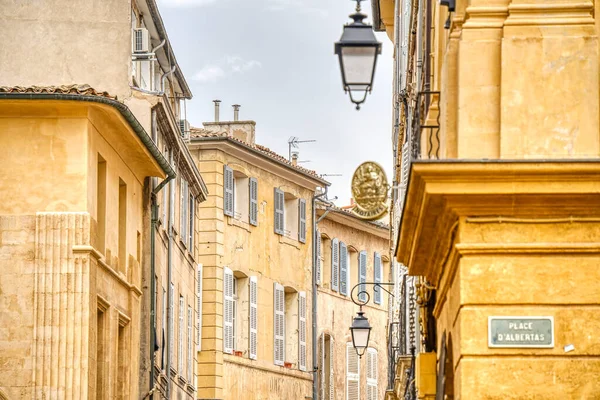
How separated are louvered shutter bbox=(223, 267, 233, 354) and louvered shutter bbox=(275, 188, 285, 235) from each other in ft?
12.4

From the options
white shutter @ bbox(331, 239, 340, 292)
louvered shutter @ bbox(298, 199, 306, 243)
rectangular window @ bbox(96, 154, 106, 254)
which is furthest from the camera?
white shutter @ bbox(331, 239, 340, 292)

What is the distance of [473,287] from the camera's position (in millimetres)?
12094

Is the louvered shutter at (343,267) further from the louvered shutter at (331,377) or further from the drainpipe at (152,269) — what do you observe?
the drainpipe at (152,269)

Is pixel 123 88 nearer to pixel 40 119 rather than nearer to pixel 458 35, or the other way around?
pixel 40 119

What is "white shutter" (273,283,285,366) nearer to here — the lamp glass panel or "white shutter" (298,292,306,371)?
"white shutter" (298,292,306,371)

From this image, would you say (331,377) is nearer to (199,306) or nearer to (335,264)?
(335,264)

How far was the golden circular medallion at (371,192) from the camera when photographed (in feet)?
51.7

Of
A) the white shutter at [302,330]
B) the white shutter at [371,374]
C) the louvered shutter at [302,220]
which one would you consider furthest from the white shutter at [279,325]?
the white shutter at [371,374]

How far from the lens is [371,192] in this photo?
51.9 ft

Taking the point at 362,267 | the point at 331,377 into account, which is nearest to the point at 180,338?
the point at 331,377

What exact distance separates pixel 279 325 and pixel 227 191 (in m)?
5.33

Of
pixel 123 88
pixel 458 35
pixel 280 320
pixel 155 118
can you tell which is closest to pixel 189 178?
pixel 155 118

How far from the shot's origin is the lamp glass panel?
548 inches

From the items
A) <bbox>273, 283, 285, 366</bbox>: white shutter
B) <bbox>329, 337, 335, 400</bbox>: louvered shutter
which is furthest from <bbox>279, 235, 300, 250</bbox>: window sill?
<bbox>329, 337, 335, 400</bbox>: louvered shutter
